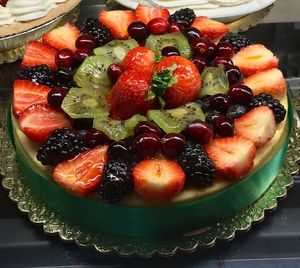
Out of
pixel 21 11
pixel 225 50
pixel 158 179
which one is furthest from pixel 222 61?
pixel 21 11

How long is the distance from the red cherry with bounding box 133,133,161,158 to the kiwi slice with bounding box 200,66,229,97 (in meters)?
0.28

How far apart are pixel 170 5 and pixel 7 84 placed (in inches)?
30.9

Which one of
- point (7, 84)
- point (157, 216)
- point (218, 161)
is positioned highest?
point (218, 161)

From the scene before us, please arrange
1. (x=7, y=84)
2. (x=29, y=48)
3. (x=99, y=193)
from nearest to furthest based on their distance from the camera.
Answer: (x=99, y=193), (x=29, y=48), (x=7, y=84)

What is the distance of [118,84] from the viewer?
66.5 inches

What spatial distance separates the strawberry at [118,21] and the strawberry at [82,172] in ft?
1.96

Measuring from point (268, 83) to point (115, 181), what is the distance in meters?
0.60

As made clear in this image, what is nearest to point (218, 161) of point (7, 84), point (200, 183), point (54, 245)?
point (200, 183)

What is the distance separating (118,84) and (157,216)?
382 millimetres

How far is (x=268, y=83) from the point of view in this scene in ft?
5.93

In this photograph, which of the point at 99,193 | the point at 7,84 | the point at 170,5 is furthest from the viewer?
the point at 170,5

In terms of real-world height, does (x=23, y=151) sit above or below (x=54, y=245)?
above

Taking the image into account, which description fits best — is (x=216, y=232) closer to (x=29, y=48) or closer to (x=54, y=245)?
(x=54, y=245)

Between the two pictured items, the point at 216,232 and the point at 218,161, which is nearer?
the point at 218,161
